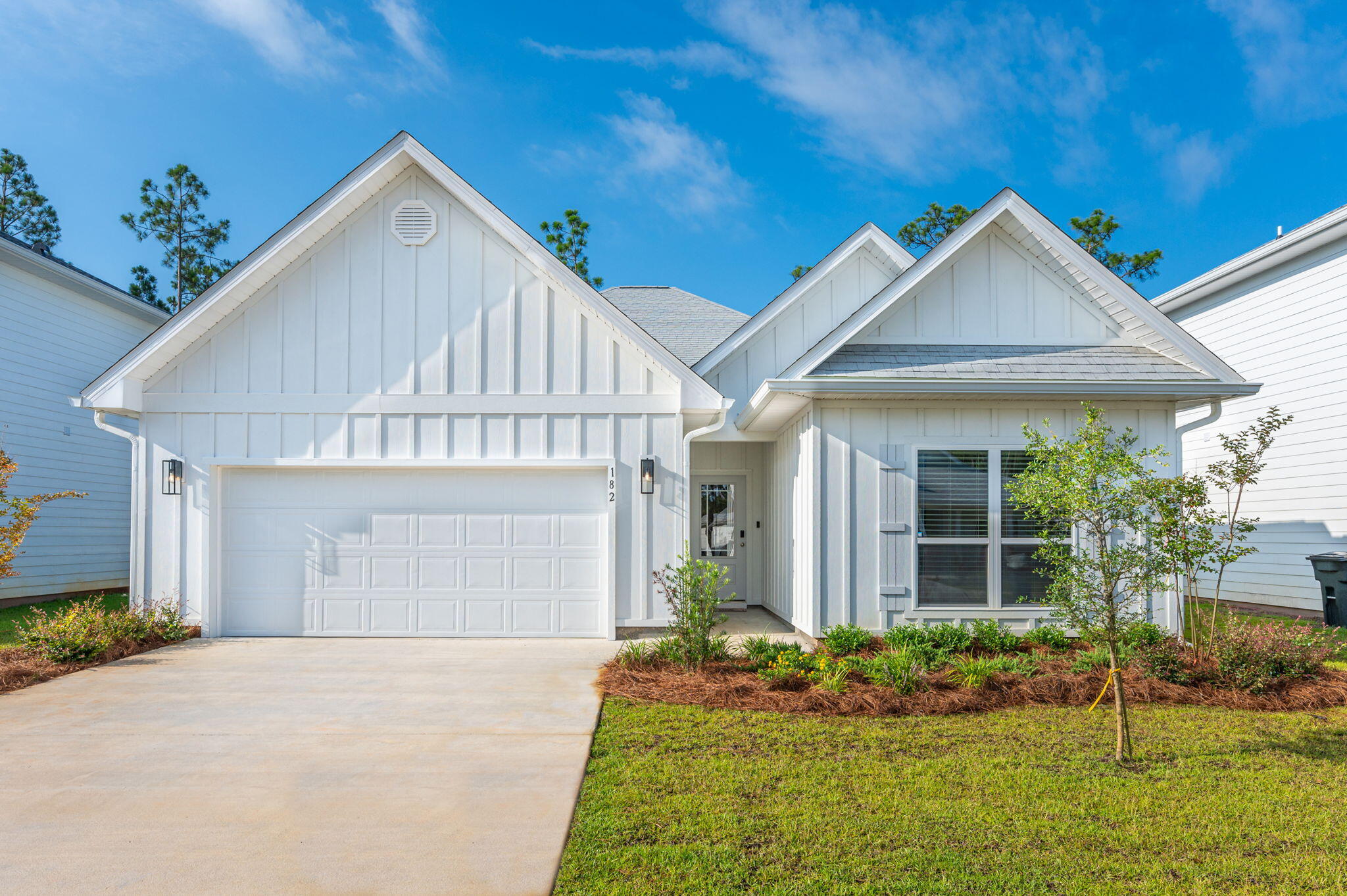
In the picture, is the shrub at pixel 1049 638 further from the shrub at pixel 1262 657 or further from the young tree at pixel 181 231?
the young tree at pixel 181 231

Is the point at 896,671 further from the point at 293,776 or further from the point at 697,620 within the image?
the point at 293,776

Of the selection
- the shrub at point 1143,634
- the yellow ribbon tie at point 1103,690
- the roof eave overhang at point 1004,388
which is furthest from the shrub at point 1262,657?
the roof eave overhang at point 1004,388

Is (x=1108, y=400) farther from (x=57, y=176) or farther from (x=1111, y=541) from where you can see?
(x=57, y=176)

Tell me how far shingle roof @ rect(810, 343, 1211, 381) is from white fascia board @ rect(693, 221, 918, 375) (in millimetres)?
2826

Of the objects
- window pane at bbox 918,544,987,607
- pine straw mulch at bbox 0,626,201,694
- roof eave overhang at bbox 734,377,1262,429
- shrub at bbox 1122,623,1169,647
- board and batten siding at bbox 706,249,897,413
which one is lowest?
pine straw mulch at bbox 0,626,201,694

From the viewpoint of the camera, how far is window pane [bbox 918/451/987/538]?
8383 millimetres

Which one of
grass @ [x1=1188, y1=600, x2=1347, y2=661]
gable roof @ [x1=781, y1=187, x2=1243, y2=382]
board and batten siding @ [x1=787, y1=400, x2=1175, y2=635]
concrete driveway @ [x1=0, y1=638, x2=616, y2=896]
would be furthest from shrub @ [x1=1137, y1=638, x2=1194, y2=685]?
concrete driveway @ [x1=0, y1=638, x2=616, y2=896]

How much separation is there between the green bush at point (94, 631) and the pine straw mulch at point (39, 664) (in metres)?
0.05

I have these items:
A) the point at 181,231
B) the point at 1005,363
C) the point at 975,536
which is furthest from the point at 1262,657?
the point at 181,231

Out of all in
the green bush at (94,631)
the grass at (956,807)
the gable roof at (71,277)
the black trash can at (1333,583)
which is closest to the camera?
the grass at (956,807)

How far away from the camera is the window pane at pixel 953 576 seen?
8.33 m

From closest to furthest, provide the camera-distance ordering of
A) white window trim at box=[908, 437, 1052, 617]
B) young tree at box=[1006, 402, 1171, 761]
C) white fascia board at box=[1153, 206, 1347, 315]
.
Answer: young tree at box=[1006, 402, 1171, 761], white window trim at box=[908, 437, 1052, 617], white fascia board at box=[1153, 206, 1347, 315]

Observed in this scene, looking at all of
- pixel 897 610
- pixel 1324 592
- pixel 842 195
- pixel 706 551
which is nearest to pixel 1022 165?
pixel 842 195

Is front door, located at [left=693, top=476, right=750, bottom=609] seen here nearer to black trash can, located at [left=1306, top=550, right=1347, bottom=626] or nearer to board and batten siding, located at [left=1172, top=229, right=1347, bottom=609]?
board and batten siding, located at [left=1172, top=229, right=1347, bottom=609]
